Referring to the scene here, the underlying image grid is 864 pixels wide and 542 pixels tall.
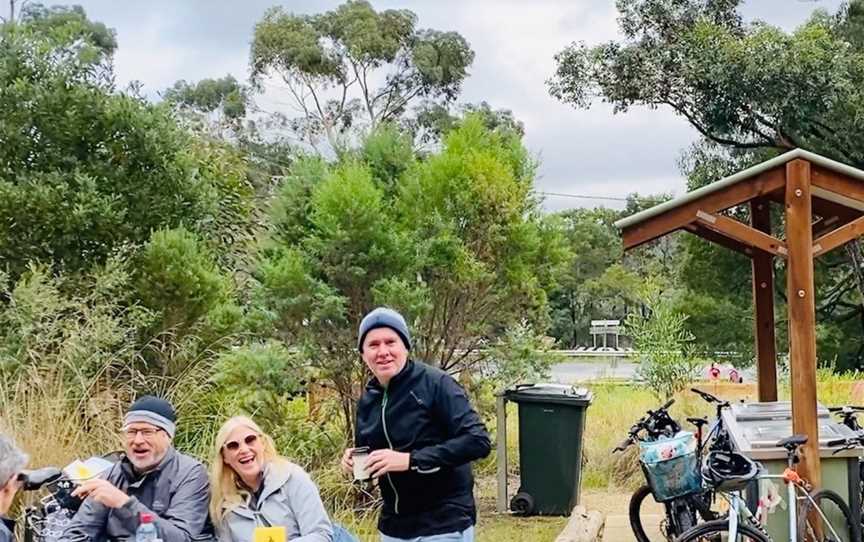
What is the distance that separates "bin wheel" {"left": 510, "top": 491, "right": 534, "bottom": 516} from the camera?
7332 millimetres

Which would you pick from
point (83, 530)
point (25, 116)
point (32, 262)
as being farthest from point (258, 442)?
point (25, 116)

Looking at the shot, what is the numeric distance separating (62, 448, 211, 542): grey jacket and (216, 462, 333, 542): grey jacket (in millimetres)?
124

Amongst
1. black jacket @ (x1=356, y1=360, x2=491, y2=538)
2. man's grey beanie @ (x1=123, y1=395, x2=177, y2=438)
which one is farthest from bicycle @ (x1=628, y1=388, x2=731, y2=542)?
man's grey beanie @ (x1=123, y1=395, x2=177, y2=438)

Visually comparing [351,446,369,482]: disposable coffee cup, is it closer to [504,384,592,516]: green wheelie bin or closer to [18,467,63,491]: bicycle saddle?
[18,467,63,491]: bicycle saddle

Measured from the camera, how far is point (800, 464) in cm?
505

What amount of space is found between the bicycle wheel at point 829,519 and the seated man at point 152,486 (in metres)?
3.07

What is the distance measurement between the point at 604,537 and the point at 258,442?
372 centimetres

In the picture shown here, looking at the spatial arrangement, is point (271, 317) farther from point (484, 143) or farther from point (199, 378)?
point (484, 143)

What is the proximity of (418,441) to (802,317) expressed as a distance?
8.58 feet

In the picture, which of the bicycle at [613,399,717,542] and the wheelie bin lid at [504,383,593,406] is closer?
the bicycle at [613,399,717,542]

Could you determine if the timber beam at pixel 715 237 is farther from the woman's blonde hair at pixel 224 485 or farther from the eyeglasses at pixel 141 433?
the eyeglasses at pixel 141 433

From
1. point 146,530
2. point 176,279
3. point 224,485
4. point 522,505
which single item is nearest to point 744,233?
point 224,485

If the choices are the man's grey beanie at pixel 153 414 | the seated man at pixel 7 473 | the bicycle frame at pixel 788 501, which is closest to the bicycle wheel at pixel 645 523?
the bicycle frame at pixel 788 501

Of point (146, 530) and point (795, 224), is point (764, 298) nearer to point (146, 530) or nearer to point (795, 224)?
point (795, 224)
